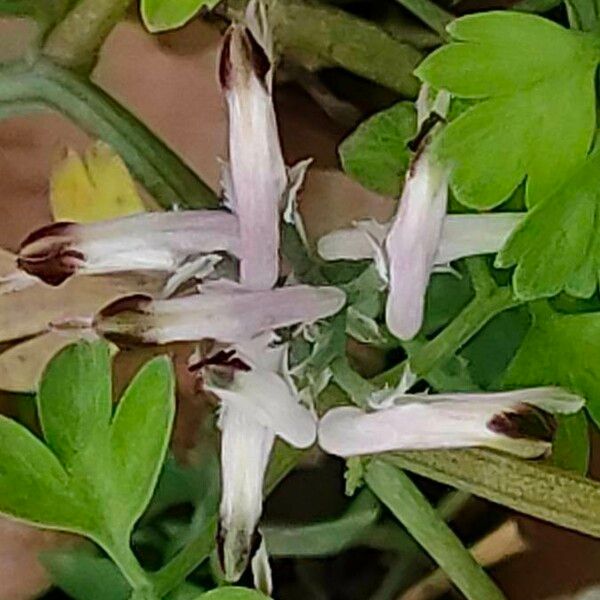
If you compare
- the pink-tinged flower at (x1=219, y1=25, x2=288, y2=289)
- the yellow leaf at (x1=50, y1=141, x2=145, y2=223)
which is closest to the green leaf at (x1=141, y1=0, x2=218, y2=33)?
the pink-tinged flower at (x1=219, y1=25, x2=288, y2=289)

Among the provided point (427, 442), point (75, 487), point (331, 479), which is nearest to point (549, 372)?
point (427, 442)

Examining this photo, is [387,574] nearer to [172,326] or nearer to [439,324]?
[439,324]

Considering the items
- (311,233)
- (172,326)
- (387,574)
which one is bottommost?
(387,574)

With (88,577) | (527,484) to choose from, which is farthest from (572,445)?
(88,577)

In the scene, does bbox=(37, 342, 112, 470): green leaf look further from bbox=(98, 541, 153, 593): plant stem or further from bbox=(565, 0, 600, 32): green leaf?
bbox=(565, 0, 600, 32): green leaf

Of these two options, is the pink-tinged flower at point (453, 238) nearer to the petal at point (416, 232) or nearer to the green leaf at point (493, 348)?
the petal at point (416, 232)

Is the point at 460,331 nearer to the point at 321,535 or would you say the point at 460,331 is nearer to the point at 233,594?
the point at 233,594
